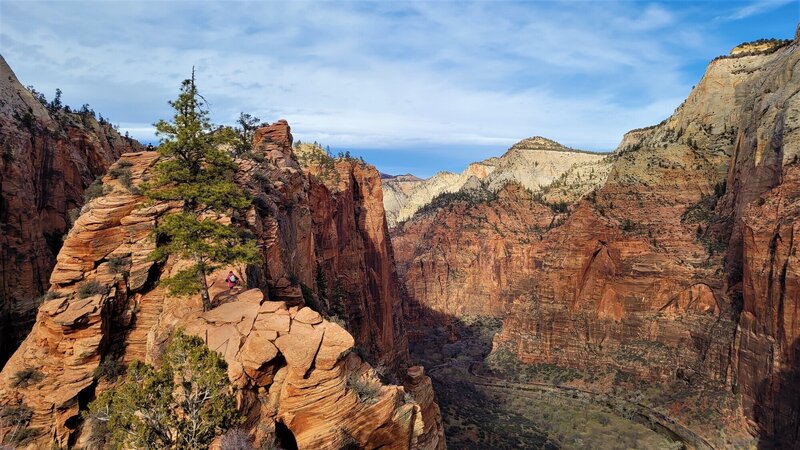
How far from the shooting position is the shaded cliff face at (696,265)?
3806 cm

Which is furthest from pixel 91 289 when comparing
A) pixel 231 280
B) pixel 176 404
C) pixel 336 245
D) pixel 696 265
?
pixel 696 265

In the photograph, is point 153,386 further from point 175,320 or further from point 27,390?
point 27,390

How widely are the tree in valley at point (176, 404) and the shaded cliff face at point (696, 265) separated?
41939 mm

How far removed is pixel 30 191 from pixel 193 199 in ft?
91.8

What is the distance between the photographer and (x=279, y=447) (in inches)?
488

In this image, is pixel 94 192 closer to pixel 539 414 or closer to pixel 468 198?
pixel 539 414

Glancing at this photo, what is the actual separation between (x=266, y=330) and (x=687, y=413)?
4765cm

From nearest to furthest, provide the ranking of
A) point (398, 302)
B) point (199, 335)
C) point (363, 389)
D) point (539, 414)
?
point (363, 389) → point (199, 335) → point (539, 414) → point (398, 302)

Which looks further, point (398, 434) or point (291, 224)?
point (291, 224)

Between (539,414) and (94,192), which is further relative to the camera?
(539,414)

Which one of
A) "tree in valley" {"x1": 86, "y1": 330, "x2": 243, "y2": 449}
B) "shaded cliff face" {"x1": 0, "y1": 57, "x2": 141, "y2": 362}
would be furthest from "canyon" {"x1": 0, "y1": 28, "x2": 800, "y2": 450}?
"tree in valley" {"x1": 86, "y1": 330, "x2": 243, "y2": 449}

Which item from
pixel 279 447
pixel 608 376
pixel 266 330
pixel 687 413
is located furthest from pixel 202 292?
pixel 608 376

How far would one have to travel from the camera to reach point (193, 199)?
19.1 m

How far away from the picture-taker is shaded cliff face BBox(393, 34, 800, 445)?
38.1 m
